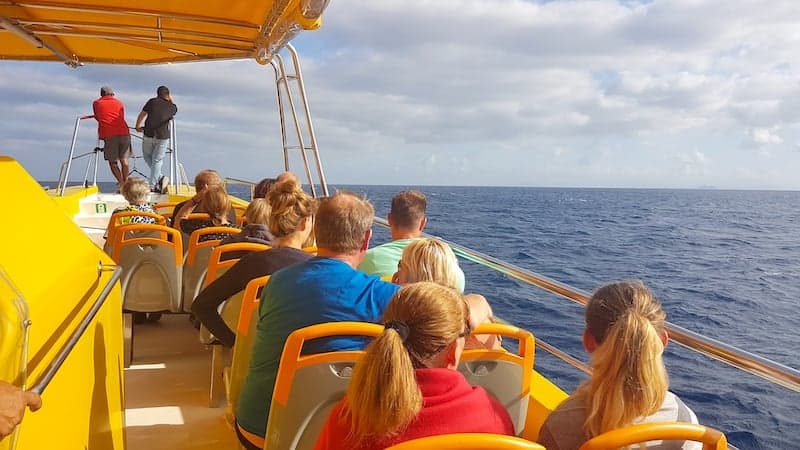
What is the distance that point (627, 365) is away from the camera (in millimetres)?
1598

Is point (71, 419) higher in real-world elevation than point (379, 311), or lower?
lower

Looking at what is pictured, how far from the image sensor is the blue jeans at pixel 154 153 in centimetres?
827

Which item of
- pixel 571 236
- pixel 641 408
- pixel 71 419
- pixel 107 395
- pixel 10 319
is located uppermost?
pixel 10 319

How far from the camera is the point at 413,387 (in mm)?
1293

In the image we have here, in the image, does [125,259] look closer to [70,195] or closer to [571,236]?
[70,195]

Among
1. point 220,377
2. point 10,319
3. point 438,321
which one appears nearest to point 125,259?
point 220,377

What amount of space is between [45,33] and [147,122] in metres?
3.86

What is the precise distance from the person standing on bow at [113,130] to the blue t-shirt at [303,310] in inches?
279

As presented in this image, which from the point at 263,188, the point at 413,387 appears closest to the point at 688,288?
the point at 263,188

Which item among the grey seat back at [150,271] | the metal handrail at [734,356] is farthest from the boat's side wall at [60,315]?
the metal handrail at [734,356]

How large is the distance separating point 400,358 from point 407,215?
2128 mm

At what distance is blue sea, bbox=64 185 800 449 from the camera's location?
855 cm

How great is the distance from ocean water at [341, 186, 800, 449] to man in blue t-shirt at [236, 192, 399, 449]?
1.55 meters

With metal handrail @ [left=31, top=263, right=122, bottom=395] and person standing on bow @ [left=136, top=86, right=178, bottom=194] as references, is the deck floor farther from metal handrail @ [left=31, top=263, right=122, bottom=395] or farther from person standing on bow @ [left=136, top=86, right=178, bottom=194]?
person standing on bow @ [left=136, top=86, right=178, bottom=194]
